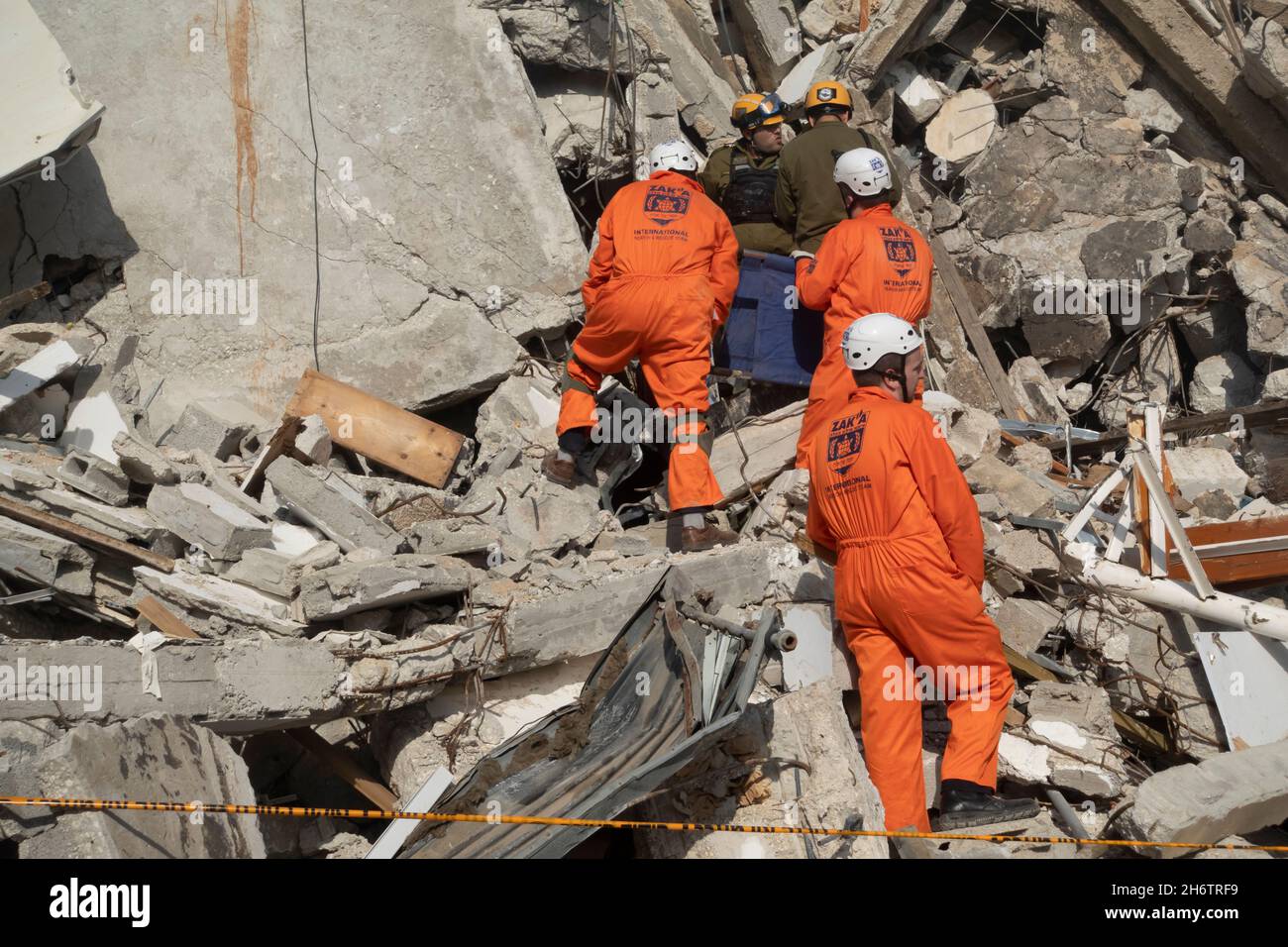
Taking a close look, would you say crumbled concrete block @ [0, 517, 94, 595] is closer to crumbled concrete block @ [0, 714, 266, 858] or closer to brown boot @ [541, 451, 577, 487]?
crumbled concrete block @ [0, 714, 266, 858]

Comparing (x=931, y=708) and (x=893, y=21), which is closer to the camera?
(x=931, y=708)

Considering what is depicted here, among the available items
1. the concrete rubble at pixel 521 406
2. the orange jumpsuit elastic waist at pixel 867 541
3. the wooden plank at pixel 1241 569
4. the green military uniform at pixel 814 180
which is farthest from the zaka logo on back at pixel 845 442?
the green military uniform at pixel 814 180

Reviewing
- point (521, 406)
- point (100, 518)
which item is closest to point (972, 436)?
point (521, 406)

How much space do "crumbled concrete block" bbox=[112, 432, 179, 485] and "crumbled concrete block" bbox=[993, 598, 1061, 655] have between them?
3.82 m

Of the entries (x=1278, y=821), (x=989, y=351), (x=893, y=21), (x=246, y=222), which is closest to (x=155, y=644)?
(x=246, y=222)

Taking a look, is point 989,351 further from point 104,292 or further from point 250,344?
point 104,292

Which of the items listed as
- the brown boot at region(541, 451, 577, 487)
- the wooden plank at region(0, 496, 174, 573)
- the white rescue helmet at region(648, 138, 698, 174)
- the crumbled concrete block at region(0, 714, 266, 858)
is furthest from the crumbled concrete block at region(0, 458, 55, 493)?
the white rescue helmet at region(648, 138, 698, 174)

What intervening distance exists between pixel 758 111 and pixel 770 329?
129cm

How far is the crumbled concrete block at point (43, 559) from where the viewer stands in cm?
503

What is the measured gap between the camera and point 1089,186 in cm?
839

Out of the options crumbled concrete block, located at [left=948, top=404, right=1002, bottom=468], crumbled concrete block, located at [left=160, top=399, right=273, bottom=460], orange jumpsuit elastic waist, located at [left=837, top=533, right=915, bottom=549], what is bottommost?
orange jumpsuit elastic waist, located at [left=837, top=533, right=915, bottom=549]

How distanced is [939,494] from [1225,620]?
1.59 meters

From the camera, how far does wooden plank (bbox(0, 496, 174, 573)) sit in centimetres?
520

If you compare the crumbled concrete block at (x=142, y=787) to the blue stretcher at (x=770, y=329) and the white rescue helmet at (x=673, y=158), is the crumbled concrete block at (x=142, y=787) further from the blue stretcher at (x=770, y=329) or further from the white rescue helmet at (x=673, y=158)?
the white rescue helmet at (x=673, y=158)
